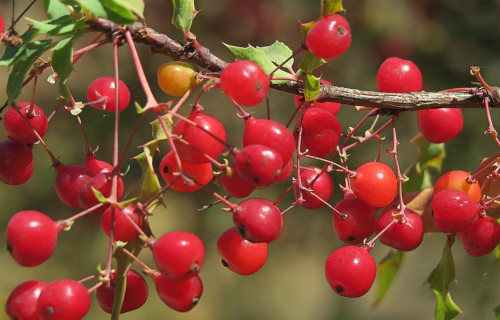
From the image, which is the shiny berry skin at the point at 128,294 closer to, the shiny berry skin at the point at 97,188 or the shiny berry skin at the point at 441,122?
the shiny berry skin at the point at 97,188

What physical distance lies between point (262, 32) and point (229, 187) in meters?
1.83

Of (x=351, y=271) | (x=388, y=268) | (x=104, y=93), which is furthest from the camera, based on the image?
(x=388, y=268)

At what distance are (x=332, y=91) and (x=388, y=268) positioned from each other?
75cm

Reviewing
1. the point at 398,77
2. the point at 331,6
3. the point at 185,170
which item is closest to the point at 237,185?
the point at 185,170

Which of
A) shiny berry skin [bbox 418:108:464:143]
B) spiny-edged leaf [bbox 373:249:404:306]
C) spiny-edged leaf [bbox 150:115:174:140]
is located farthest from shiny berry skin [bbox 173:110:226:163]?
spiny-edged leaf [bbox 373:249:404:306]

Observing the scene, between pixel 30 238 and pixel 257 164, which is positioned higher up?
pixel 257 164

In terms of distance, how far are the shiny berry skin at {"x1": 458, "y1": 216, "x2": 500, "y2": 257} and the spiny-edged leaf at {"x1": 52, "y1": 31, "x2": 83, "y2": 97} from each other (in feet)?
2.41

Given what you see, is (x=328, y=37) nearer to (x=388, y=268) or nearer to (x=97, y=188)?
(x=97, y=188)

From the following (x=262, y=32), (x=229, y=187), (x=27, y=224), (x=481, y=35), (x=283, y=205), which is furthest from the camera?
(x=262, y=32)

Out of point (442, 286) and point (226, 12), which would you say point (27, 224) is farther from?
point (226, 12)

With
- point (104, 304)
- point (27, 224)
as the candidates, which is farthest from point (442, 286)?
point (27, 224)

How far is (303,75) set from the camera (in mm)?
1040

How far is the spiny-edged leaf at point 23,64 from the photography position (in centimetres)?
89

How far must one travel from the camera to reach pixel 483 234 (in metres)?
1.12
